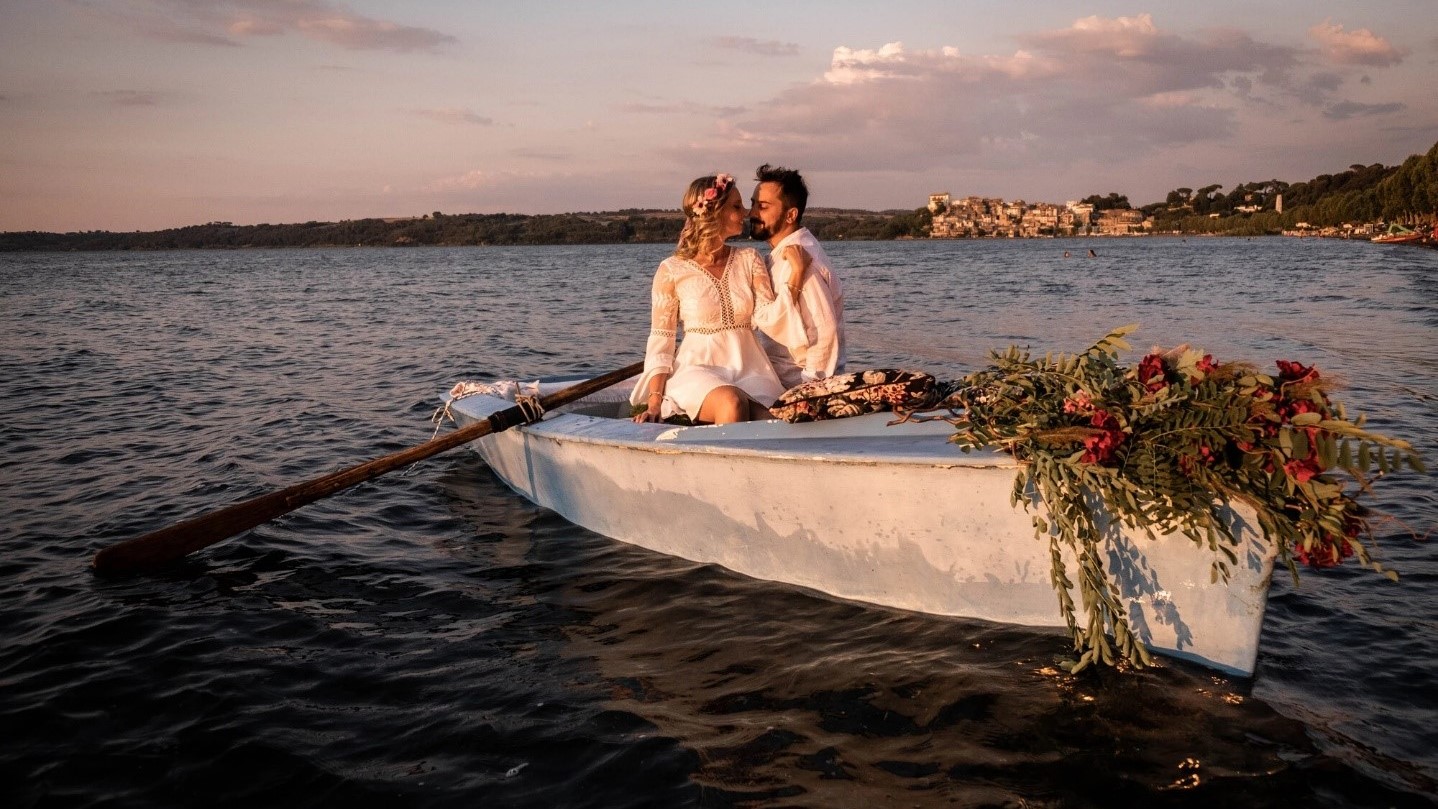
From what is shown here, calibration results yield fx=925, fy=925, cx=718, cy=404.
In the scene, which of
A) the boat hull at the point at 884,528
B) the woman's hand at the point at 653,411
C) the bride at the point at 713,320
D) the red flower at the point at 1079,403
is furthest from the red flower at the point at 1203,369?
the woman's hand at the point at 653,411

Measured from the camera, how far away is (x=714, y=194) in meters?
5.28

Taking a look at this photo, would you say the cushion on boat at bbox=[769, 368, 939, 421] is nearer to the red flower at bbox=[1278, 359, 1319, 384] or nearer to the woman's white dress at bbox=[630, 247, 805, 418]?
the woman's white dress at bbox=[630, 247, 805, 418]

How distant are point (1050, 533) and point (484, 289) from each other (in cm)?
4003

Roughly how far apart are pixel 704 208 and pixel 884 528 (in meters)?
2.18

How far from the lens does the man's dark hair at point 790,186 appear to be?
5.29 metres

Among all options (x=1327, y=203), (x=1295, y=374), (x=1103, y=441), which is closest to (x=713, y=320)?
(x=1103, y=441)

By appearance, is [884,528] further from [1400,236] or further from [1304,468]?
[1400,236]

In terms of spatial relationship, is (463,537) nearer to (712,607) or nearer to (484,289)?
(712,607)

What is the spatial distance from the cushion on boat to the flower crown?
128 cm

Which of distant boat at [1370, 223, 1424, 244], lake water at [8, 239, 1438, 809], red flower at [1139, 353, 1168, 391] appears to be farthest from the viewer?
distant boat at [1370, 223, 1424, 244]

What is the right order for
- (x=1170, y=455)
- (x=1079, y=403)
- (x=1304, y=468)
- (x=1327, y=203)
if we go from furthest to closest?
(x=1327, y=203) < (x=1079, y=403) < (x=1170, y=455) < (x=1304, y=468)

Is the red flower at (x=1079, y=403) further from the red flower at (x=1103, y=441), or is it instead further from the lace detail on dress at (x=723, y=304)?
A: the lace detail on dress at (x=723, y=304)

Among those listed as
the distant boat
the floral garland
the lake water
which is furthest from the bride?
the distant boat

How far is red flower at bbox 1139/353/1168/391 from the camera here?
11.0 feet
